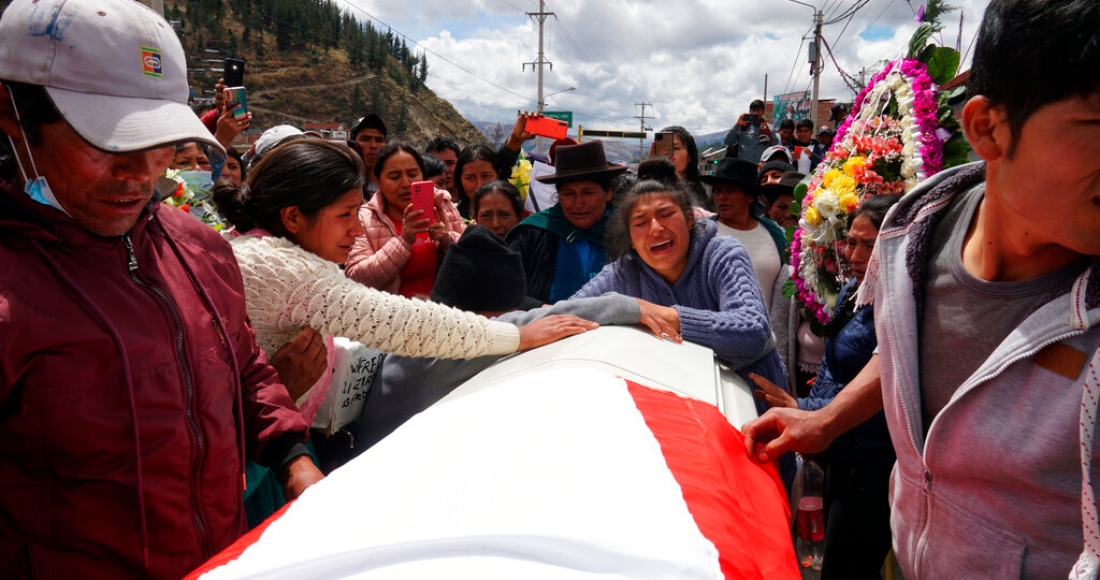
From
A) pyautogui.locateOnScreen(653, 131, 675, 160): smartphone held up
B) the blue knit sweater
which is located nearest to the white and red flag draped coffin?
the blue knit sweater

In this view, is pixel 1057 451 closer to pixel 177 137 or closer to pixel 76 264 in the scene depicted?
pixel 177 137

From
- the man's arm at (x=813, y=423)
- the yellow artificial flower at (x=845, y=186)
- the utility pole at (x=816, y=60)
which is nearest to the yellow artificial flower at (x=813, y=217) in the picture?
the yellow artificial flower at (x=845, y=186)

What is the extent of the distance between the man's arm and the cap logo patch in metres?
1.48

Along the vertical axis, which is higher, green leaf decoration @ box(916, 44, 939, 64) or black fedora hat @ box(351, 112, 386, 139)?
green leaf decoration @ box(916, 44, 939, 64)

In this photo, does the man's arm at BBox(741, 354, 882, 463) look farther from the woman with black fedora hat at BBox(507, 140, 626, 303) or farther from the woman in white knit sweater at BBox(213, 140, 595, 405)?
the woman with black fedora hat at BBox(507, 140, 626, 303)

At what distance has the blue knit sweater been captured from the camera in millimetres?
2254

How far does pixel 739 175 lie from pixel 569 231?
1.28 metres

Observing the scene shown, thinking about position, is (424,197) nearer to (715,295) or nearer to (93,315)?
(715,295)

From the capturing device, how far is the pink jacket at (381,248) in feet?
10.5

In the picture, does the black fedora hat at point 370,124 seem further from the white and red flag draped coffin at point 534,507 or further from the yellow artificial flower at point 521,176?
the white and red flag draped coffin at point 534,507

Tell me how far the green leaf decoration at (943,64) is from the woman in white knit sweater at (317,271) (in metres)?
1.87

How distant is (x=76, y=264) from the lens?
1.19m

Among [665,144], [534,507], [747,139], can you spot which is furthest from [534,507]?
[747,139]

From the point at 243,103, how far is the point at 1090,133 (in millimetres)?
4316
